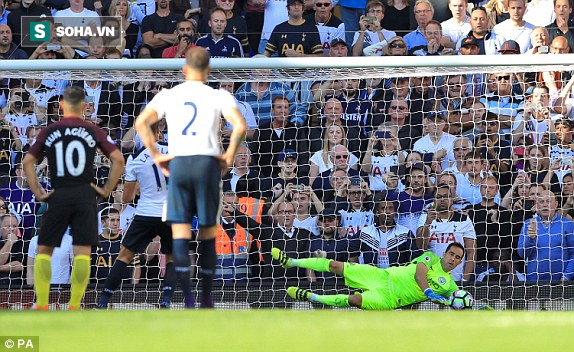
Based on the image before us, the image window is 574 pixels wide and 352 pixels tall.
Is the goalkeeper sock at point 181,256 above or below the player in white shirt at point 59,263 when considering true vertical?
above

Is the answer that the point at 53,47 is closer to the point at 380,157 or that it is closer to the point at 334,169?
the point at 334,169

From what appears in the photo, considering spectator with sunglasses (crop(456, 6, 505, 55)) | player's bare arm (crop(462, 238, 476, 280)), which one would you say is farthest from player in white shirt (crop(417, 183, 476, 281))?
spectator with sunglasses (crop(456, 6, 505, 55))

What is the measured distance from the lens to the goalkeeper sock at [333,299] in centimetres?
1075

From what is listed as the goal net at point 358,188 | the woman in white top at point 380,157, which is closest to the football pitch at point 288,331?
the goal net at point 358,188

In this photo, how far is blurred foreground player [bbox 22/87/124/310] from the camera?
7.73m

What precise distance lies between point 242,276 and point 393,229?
1.65m

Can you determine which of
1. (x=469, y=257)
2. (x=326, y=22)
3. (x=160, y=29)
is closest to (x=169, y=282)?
(x=469, y=257)

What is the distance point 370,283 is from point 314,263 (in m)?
0.63

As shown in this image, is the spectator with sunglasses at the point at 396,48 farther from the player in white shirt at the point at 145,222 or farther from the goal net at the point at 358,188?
the player in white shirt at the point at 145,222

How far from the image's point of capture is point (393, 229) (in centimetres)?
1108

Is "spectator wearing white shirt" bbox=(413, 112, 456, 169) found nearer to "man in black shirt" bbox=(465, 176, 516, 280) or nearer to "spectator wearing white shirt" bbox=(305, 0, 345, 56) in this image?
"man in black shirt" bbox=(465, 176, 516, 280)

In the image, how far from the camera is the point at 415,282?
10.8 meters

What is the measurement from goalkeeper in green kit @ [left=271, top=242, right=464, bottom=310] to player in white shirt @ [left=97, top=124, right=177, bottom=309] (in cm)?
161

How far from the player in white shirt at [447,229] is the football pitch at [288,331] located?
4904mm
